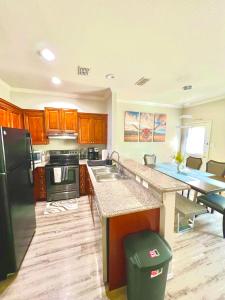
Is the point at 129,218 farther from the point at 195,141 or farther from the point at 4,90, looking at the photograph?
the point at 195,141

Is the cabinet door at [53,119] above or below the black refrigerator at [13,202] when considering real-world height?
above

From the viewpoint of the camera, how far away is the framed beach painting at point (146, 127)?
189 inches

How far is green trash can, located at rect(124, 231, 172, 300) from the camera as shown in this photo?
1.10 metres

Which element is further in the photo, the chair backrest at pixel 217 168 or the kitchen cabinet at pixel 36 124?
the kitchen cabinet at pixel 36 124

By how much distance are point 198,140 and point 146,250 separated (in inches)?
179

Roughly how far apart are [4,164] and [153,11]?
204 cm

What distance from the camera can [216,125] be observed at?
161 inches

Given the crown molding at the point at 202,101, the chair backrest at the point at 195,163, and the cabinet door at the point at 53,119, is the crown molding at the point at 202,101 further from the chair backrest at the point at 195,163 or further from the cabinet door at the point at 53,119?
the cabinet door at the point at 53,119

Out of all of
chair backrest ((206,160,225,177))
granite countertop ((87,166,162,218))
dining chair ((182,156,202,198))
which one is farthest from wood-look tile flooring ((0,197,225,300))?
dining chair ((182,156,202,198))

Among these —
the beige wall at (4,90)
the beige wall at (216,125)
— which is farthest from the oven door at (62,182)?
the beige wall at (216,125)

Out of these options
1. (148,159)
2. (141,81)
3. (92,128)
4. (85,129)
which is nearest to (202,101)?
(148,159)

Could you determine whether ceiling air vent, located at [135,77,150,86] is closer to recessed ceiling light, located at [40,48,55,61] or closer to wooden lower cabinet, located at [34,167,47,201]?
recessed ceiling light, located at [40,48,55,61]

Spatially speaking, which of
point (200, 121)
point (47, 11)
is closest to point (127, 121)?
point (200, 121)

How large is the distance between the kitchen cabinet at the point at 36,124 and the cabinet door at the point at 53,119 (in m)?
0.12
